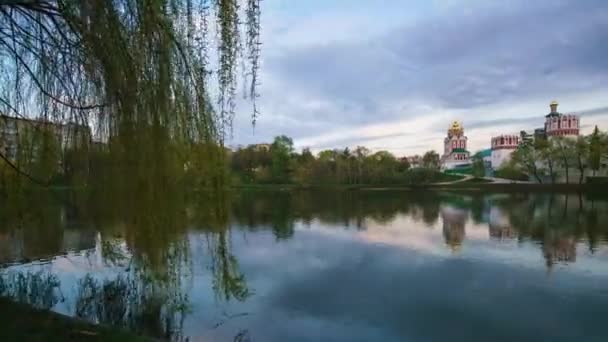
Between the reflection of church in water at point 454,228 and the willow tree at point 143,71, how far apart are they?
1041 centimetres

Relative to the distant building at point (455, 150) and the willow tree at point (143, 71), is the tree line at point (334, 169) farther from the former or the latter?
the willow tree at point (143, 71)

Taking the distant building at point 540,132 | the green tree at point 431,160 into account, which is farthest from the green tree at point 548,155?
the distant building at point 540,132

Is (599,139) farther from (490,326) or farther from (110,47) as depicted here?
(110,47)

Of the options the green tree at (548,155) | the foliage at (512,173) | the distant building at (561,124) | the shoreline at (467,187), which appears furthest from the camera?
the distant building at (561,124)

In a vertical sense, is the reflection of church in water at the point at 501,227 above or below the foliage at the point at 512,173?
below

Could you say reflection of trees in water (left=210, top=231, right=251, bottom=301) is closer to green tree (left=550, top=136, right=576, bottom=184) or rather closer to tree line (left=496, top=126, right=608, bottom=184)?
tree line (left=496, top=126, right=608, bottom=184)

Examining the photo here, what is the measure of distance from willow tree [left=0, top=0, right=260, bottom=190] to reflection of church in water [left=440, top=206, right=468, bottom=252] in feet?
34.1

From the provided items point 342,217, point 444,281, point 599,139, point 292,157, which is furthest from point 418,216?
point 292,157

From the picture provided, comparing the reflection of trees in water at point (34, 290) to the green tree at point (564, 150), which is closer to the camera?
the reflection of trees in water at point (34, 290)

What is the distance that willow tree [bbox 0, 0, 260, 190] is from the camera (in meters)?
2.10

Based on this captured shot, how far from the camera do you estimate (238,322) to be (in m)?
5.81

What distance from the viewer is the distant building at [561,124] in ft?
190

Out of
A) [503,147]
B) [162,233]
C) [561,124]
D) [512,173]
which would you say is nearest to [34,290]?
[162,233]

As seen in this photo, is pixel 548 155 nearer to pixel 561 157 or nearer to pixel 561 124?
pixel 561 157
